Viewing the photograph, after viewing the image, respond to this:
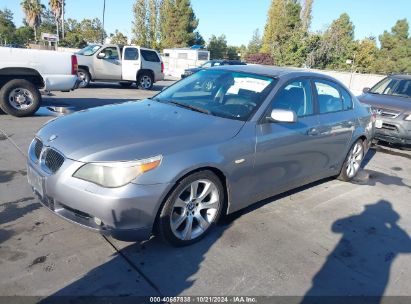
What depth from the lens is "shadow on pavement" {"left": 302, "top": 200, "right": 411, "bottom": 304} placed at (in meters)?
3.18

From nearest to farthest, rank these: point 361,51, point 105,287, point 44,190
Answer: point 105,287 → point 44,190 → point 361,51

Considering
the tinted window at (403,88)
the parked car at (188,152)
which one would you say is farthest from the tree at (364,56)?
the parked car at (188,152)

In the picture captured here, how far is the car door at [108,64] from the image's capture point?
1574 centimetres

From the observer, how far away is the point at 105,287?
9.56ft

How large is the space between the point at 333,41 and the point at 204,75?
108 ft

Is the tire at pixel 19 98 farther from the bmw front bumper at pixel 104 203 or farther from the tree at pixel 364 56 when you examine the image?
the tree at pixel 364 56

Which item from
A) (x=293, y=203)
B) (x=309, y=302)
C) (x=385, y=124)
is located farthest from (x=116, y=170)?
(x=385, y=124)

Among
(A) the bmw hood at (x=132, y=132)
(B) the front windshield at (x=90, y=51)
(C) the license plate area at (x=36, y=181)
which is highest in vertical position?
(B) the front windshield at (x=90, y=51)

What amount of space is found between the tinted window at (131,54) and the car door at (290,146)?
508 inches

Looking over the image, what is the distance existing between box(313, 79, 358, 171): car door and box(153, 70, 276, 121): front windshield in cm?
96

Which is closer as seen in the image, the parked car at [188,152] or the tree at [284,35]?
the parked car at [188,152]

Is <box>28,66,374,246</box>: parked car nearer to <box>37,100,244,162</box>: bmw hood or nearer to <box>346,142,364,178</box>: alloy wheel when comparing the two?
<box>37,100,244,162</box>: bmw hood

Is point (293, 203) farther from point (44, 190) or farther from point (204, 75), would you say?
point (44, 190)

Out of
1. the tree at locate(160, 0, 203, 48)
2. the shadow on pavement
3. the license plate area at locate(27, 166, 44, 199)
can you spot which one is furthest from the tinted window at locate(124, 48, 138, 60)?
the tree at locate(160, 0, 203, 48)
